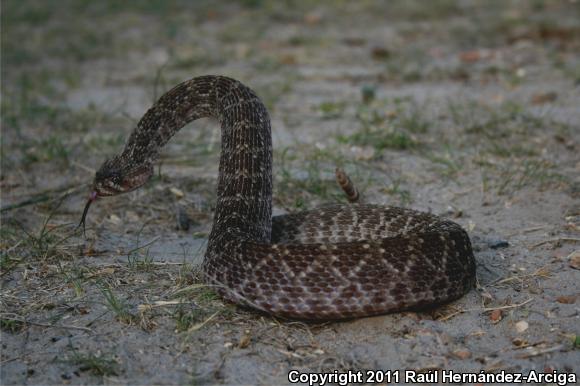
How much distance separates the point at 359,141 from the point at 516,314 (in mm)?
4059

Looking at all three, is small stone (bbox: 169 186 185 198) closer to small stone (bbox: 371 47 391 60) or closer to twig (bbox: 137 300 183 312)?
twig (bbox: 137 300 183 312)

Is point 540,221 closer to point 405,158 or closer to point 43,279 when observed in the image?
point 405,158

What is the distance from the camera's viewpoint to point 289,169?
28.5 ft

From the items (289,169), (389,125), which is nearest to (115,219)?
(289,169)

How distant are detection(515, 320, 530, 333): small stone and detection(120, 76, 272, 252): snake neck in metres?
2.01

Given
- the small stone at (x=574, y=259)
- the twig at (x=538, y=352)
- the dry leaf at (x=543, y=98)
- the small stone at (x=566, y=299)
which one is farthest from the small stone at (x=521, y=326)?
the dry leaf at (x=543, y=98)

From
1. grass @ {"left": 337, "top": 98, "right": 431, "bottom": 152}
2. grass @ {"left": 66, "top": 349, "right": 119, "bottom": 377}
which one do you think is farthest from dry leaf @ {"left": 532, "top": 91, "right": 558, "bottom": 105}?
grass @ {"left": 66, "top": 349, "right": 119, "bottom": 377}

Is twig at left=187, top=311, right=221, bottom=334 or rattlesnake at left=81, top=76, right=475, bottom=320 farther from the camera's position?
rattlesnake at left=81, top=76, right=475, bottom=320

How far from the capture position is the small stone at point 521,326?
213 inches

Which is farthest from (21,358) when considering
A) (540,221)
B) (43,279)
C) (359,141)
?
(359,141)

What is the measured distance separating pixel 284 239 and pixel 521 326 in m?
2.42

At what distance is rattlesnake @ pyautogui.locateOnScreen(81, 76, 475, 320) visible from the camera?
545 centimetres

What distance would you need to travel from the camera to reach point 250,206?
253 inches

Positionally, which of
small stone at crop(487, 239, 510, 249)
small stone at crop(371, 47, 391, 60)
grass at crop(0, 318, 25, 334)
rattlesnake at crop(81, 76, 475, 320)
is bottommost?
grass at crop(0, 318, 25, 334)
